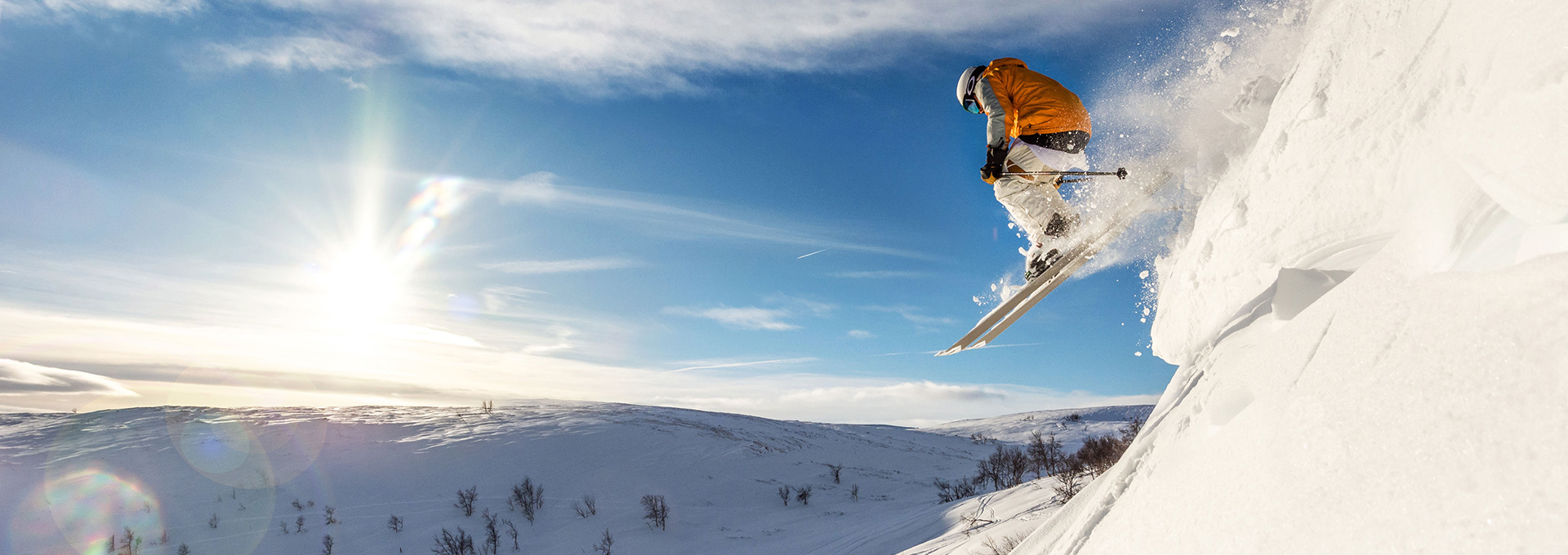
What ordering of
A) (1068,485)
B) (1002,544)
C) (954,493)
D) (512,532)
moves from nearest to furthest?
1. (1002,544)
2. (1068,485)
3. (512,532)
4. (954,493)

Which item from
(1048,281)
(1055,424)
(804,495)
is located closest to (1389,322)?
(1048,281)

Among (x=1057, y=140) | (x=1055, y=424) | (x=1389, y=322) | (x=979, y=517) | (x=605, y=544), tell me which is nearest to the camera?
(x=1389, y=322)

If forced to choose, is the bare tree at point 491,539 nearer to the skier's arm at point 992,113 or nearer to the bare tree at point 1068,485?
the bare tree at point 1068,485

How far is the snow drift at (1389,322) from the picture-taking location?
81 centimetres

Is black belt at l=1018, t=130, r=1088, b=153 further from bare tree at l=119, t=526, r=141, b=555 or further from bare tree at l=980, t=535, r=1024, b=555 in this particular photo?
bare tree at l=119, t=526, r=141, b=555

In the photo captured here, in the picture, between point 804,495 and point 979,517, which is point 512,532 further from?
point 979,517

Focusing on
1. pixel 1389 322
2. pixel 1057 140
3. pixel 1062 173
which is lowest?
pixel 1389 322

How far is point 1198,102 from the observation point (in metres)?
3.28

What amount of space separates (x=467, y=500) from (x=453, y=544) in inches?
105

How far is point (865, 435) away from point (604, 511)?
15539 millimetres

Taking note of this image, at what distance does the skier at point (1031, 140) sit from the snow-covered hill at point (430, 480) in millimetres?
4118

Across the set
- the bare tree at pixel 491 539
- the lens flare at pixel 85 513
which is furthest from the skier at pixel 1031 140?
the lens flare at pixel 85 513

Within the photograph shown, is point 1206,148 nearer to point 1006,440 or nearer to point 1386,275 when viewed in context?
point 1386,275

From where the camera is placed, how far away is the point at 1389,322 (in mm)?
1101
